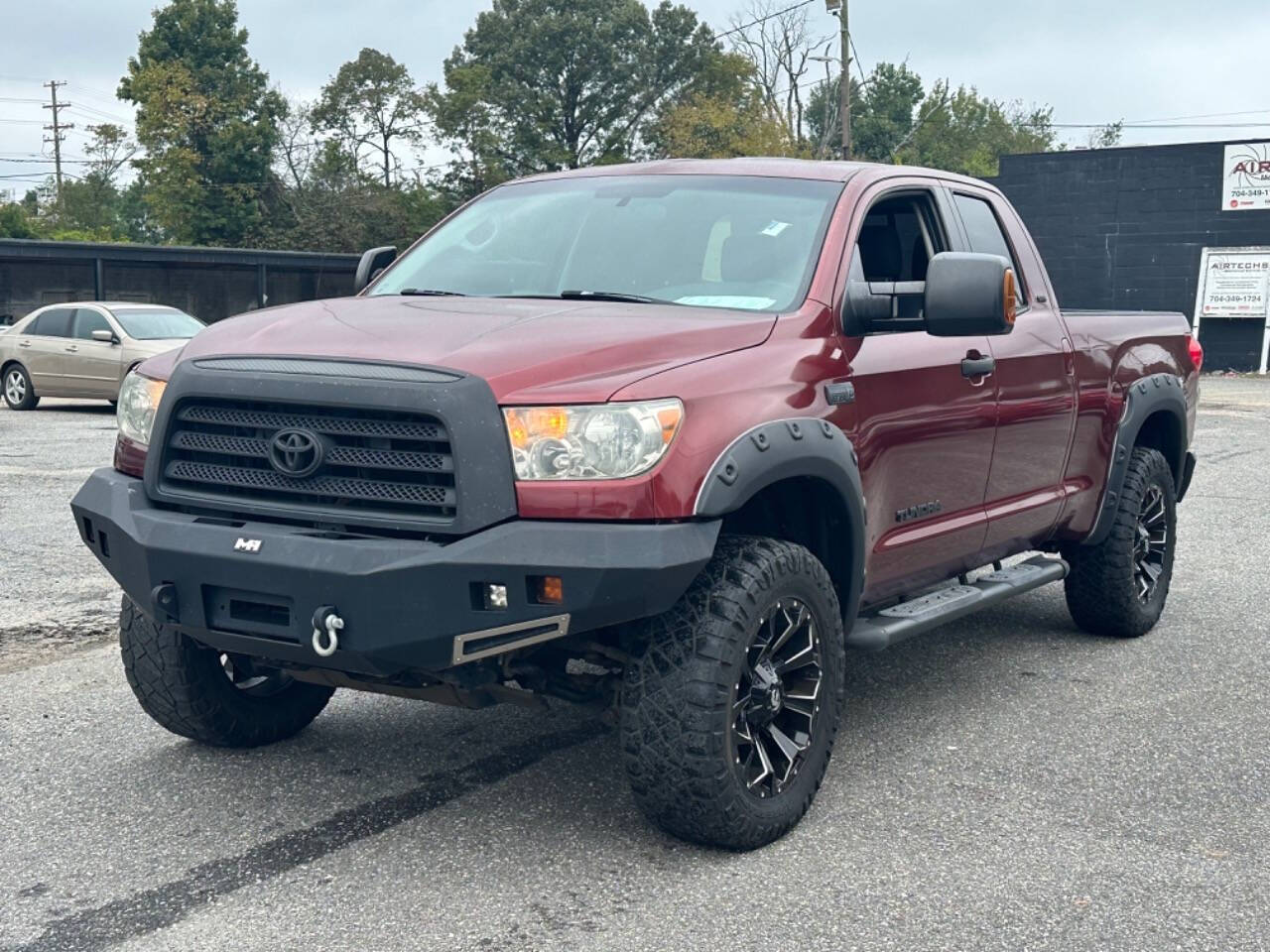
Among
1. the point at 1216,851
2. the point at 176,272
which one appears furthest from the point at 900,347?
the point at 176,272

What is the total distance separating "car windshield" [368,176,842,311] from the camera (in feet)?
15.0

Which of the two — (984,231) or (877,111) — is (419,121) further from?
(984,231)

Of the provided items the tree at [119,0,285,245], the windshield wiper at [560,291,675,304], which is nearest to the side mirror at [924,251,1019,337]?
the windshield wiper at [560,291,675,304]

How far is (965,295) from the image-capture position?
14.4 ft

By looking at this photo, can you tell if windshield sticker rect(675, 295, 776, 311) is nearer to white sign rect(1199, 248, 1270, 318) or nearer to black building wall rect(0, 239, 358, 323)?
black building wall rect(0, 239, 358, 323)

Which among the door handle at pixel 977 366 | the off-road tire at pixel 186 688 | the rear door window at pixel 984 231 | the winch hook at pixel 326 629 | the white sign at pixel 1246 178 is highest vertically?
the white sign at pixel 1246 178

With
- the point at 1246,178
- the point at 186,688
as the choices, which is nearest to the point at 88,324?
the point at 186,688

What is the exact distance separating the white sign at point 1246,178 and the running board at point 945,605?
2722 centimetres

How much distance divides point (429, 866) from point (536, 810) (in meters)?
0.51

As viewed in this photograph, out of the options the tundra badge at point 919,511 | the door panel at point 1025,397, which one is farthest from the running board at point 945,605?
the tundra badge at point 919,511

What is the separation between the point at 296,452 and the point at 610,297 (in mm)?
1221

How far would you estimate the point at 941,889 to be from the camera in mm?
3676

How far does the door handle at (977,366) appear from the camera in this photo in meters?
5.04

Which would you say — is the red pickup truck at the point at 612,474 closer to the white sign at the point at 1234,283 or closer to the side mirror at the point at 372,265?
the side mirror at the point at 372,265
